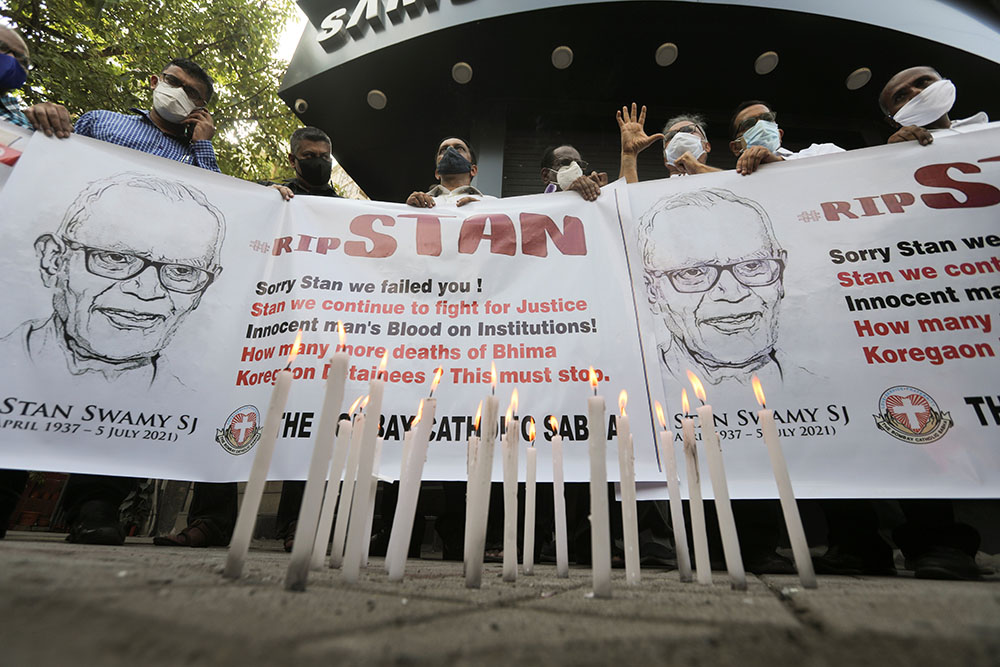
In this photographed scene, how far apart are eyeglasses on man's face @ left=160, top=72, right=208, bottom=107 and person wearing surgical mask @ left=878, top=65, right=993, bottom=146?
15.6ft

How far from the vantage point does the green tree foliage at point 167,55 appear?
6656 millimetres

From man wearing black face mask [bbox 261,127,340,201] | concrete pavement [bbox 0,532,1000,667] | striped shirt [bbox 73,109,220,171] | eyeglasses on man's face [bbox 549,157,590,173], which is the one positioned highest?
eyeglasses on man's face [bbox 549,157,590,173]

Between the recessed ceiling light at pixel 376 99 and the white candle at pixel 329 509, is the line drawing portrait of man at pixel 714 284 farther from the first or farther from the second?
the recessed ceiling light at pixel 376 99

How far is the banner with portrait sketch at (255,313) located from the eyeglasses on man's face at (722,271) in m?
0.34

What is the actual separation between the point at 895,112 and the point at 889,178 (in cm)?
99

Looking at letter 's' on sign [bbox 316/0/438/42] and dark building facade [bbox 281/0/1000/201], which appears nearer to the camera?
dark building facade [bbox 281/0/1000/201]

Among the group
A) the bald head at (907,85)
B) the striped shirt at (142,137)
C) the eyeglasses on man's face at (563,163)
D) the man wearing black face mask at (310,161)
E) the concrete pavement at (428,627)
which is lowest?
the concrete pavement at (428,627)

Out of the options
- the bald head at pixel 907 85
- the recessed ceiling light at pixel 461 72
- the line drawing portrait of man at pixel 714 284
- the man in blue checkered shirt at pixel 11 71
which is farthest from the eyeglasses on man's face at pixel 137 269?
the bald head at pixel 907 85

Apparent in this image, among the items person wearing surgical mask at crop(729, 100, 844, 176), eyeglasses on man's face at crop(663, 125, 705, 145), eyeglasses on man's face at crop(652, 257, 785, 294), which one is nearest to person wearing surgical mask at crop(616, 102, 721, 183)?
eyeglasses on man's face at crop(663, 125, 705, 145)

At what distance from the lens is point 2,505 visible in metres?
2.27

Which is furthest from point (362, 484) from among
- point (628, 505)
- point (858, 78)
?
point (858, 78)

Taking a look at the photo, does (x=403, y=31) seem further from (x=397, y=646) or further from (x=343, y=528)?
(x=397, y=646)

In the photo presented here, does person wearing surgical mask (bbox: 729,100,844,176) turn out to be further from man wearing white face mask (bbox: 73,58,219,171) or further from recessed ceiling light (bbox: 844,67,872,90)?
man wearing white face mask (bbox: 73,58,219,171)

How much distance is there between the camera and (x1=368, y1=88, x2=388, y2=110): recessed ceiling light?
250 inches
